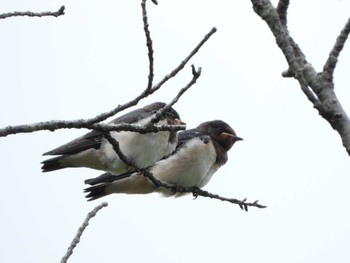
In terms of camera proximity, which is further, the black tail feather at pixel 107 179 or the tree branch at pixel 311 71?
the black tail feather at pixel 107 179

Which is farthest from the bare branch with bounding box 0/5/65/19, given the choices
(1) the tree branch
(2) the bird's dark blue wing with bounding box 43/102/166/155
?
(2) the bird's dark blue wing with bounding box 43/102/166/155

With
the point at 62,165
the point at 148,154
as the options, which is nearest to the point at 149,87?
the point at 148,154

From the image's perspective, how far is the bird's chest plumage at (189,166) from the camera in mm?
8664

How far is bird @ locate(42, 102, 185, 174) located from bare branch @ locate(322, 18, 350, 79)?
4.89m

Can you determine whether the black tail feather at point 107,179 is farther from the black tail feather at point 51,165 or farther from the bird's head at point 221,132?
the bird's head at point 221,132

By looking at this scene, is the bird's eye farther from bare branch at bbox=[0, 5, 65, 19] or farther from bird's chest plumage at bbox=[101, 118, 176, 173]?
bare branch at bbox=[0, 5, 65, 19]

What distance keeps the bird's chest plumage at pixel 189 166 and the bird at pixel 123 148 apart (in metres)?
0.62

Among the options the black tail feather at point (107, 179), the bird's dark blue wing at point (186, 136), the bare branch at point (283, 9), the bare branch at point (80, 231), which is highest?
the bird's dark blue wing at point (186, 136)

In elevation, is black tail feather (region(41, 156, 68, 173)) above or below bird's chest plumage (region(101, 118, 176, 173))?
below

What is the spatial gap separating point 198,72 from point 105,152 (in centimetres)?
411

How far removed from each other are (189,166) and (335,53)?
5.84 m

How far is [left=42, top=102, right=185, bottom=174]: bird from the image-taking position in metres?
7.75

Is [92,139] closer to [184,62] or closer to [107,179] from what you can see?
[107,179]

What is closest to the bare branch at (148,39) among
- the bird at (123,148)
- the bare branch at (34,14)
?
the bare branch at (34,14)
